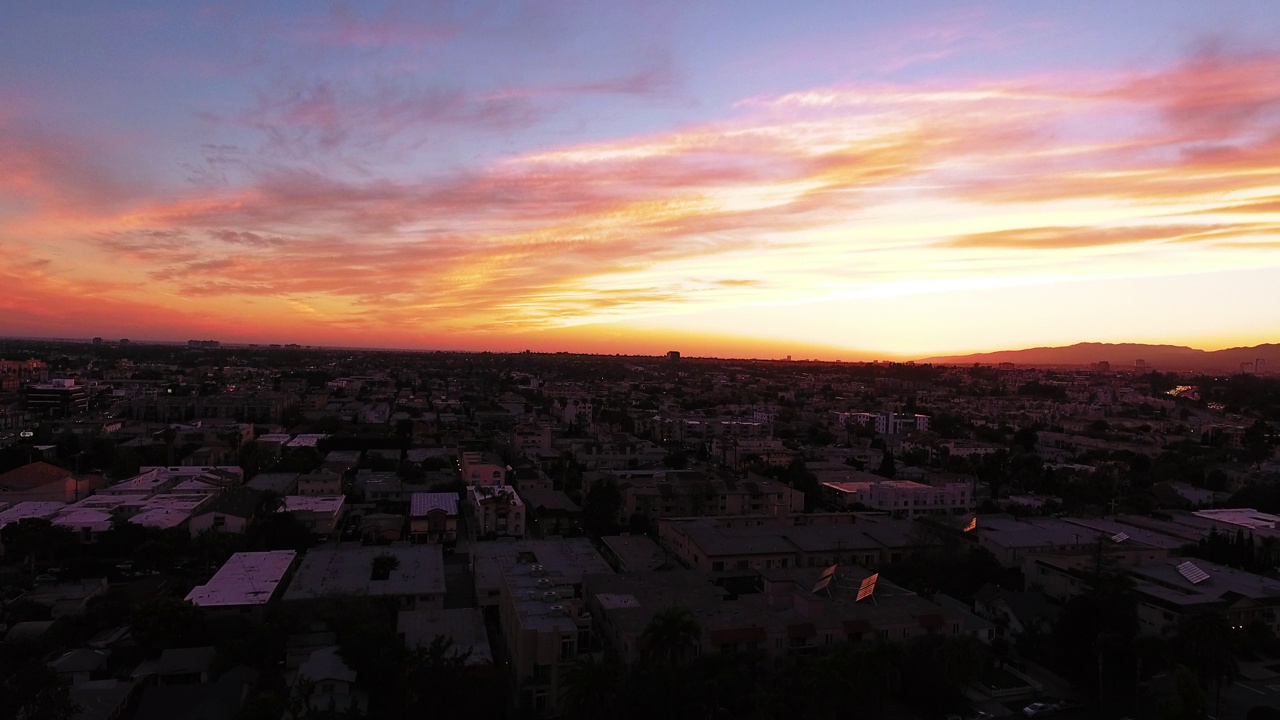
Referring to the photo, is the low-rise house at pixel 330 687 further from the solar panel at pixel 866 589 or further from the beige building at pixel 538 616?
the solar panel at pixel 866 589

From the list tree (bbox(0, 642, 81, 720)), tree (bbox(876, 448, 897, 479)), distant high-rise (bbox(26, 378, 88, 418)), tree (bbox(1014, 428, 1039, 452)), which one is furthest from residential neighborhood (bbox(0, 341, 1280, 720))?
distant high-rise (bbox(26, 378, 88, 418))

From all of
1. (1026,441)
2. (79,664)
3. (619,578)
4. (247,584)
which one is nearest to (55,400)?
(247,584)

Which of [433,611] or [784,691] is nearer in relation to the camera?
[784,691]

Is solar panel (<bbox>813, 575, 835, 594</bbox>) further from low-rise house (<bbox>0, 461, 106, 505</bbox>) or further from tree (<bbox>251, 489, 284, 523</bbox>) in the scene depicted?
low-rise house (<bbox>0, 461, 106, 505</bbox>)

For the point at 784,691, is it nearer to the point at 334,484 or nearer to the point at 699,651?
the point at 699,651

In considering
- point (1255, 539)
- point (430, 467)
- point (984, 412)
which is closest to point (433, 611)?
point (430, 467)

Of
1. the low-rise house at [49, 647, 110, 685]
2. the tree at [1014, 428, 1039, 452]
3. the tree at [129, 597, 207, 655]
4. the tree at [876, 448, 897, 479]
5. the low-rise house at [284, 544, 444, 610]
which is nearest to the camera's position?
the low-rise house at [49, 647, 110, 685]
